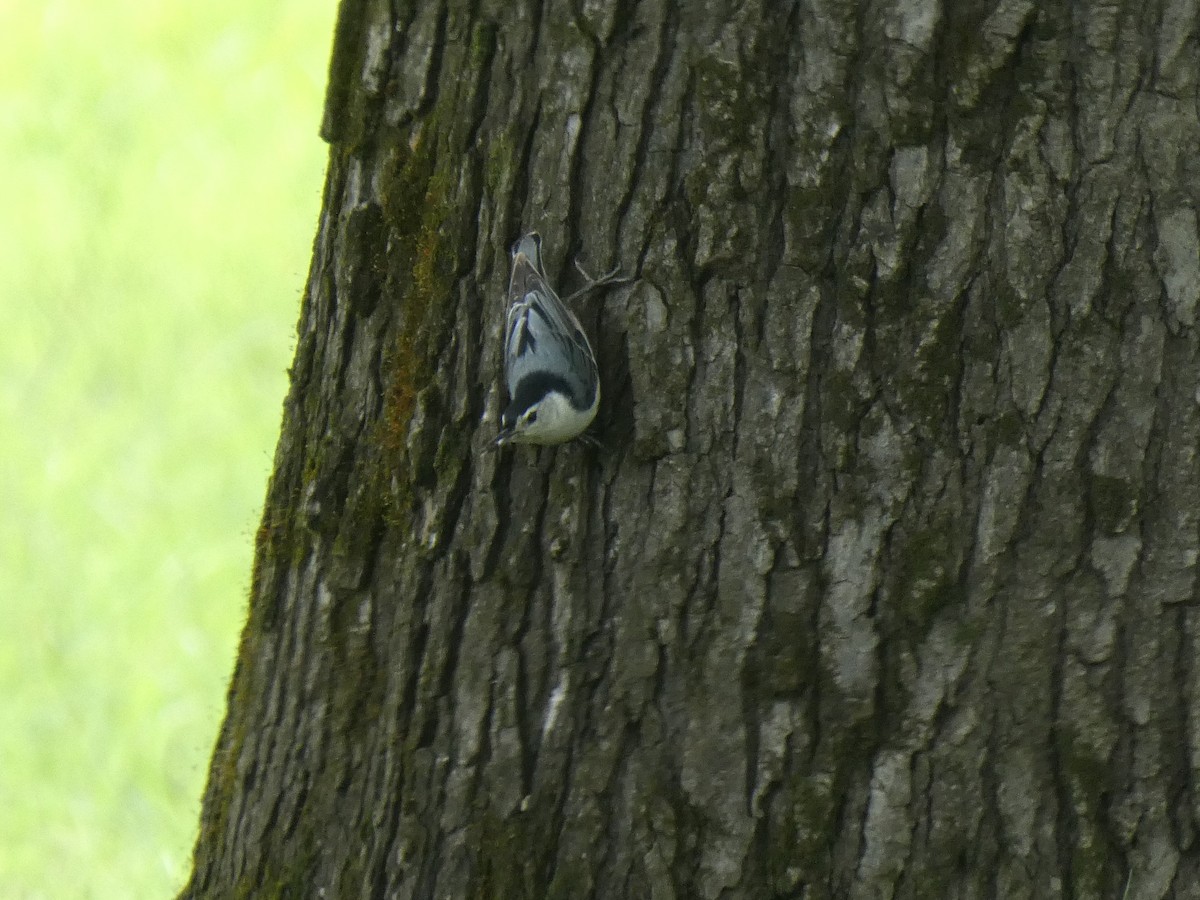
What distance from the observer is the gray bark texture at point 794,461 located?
75.8 inches

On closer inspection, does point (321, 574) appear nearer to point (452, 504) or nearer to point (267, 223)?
point (452, 504)

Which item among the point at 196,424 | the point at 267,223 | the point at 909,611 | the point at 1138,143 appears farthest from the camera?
the point at 267,223

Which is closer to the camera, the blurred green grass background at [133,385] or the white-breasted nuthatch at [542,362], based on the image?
the white-breasted nuthatch at [542,362]

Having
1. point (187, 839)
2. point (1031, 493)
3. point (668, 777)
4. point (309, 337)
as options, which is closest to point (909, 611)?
point (1031, 493)

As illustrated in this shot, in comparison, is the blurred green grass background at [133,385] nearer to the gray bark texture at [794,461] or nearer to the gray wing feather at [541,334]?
the gray bark texture at [794,461]

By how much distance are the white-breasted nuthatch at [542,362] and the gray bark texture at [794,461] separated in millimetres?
42

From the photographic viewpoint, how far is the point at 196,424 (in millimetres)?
5180

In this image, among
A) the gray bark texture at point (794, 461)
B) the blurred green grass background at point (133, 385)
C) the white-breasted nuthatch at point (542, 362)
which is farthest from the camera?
the blurred green grass background at point (133, 385)

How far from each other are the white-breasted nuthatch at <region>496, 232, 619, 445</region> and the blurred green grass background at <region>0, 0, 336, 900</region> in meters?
2.41

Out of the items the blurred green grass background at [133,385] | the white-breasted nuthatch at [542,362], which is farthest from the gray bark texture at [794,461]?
the blurred green grass background at [133,385]

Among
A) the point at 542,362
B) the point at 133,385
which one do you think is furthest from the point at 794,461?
the point at 133,385

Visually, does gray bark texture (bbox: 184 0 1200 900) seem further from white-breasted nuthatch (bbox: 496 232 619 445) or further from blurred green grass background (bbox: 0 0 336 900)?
blurred green grass background (bbox: 0 0 336 900)

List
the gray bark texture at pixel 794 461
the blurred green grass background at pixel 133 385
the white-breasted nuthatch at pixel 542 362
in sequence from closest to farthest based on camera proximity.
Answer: the gray bark texture at pixel 794 461
the white-breasted nuthatch at pixel 542 362
the blurred green grass background at pixel 133 385

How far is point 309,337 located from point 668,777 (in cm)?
104
